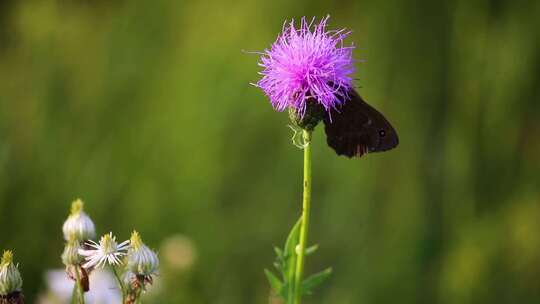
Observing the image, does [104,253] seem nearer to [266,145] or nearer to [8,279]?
[8,279]

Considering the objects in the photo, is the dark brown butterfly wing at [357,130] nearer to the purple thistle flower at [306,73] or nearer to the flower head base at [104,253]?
the purple thistle flower at [306,73]

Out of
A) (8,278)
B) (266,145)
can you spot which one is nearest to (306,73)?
(8,278)

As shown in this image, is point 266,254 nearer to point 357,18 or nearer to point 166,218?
point 166,218

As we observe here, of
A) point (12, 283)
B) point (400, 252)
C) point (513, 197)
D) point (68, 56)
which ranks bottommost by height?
point (12, 283)

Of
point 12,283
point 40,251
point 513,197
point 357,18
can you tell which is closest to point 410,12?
point 357,18

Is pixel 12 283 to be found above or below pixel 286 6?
below

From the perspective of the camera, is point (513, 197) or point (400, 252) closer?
point (400, 252)

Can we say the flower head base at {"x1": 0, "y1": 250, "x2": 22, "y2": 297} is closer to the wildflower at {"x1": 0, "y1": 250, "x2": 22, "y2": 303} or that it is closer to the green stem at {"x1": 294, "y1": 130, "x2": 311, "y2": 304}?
the wildflower at {"x1": 0, "y1": 250, "x2": 22, "y2": 303}
